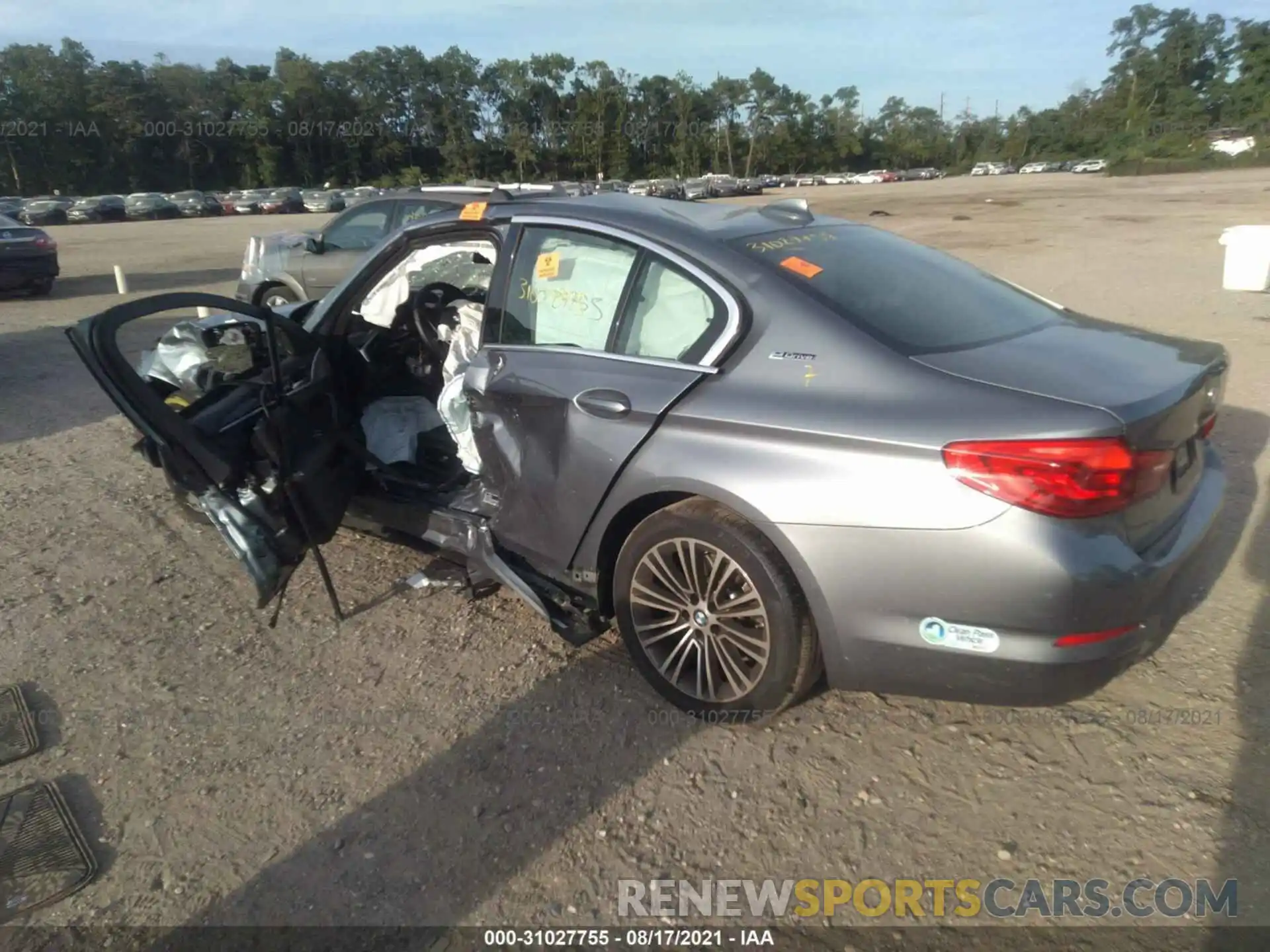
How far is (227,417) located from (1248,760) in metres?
3.94

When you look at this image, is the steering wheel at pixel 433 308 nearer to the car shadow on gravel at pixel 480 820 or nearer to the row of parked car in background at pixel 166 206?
the car shadow on gravel at pixel 480 820

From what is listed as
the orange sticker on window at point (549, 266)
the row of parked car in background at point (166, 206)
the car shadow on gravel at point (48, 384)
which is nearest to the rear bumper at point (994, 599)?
the orange sticker on window at point (549, 266)

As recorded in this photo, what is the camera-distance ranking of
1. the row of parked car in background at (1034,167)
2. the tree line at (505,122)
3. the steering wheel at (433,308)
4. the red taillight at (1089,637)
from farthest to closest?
the row of parked car in background at (1034,167) < the tree line at (505,122) < the steering wheel at (433,308) < the red taillight at (1089,637)

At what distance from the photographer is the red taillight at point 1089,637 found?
8.13 feet

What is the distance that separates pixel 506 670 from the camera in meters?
3.55

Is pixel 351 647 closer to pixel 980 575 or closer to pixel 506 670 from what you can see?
pixel 506 670

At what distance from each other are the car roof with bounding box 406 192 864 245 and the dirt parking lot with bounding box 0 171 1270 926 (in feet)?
5.45

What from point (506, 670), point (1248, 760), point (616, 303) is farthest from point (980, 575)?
point (506, 670)

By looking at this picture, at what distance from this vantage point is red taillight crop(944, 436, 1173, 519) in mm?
2398

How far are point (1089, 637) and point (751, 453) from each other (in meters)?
1.07

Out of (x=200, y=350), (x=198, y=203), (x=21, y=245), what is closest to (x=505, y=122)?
(x=198, y=203)

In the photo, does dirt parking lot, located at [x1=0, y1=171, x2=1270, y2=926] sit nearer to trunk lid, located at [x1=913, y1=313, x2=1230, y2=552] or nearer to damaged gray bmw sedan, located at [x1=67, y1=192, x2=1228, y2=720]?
damaged gray bmw sedan, located at [x1=67, y1=192, x2=1228, y2=720]

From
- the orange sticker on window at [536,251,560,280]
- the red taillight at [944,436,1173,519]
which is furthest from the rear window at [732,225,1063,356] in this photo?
the orange sticker on window at [536,251,560,280]

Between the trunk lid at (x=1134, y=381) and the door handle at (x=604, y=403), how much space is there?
3.20 ft
